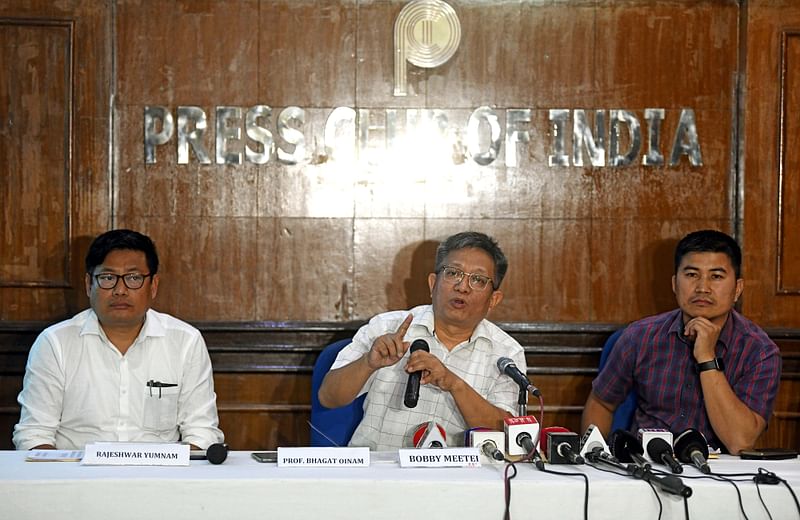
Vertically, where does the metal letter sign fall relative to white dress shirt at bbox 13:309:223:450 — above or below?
above

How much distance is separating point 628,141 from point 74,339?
2.29 metres

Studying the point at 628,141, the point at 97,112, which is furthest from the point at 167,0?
the point at 628,141

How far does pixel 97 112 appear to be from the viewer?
12.7 ft

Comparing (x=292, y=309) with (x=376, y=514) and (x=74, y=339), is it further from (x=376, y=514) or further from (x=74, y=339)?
(x=376, y=514)

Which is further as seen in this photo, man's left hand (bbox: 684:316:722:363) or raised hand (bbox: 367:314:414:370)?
man's left hand (bbox: 684:316:722:363)

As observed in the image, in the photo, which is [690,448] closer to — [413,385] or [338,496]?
[413,385]

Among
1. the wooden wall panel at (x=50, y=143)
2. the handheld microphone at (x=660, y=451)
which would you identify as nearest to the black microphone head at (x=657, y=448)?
the handheld microphone at (x=660, y=451)

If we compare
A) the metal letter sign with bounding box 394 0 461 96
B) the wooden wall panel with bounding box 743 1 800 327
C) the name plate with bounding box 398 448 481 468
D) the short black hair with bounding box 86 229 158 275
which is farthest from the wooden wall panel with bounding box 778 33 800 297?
the short black hair with bounding box 86 229 158 275

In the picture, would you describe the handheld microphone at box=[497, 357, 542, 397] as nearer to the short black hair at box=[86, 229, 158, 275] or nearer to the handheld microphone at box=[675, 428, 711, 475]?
the handheld microphone at box=[675, 428, 711, 475]

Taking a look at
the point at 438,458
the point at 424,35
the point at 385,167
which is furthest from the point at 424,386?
the point at 424,35

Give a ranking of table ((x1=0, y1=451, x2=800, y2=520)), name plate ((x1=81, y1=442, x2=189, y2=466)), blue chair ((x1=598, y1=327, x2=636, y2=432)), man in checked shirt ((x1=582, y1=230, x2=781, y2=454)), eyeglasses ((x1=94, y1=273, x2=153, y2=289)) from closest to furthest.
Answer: table ((x1=0, y1=451, x2=800, y2=520)), name plate ((x1=81, y1=442, x2=189, y2=466)), man in checked shirt ((x1=582, y1=230, x2=781, y2=454)), eyeglasses ((x1=94, y1=273, x2=153, y2=289)), blue chair ((x1=598, y1=327, x2=636, y2=432))

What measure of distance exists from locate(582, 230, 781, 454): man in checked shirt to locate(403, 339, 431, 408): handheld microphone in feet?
2.86

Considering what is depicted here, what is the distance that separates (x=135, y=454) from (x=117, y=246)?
3.48ft

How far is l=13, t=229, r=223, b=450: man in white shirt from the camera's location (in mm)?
3066
